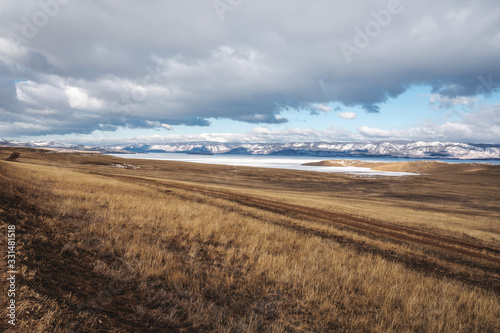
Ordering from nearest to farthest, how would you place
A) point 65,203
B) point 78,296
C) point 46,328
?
point 46,328 < point 78,296 < point 65,203

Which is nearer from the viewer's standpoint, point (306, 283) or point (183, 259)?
point (306, 283)

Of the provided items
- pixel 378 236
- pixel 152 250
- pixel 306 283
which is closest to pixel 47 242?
pixel 152 250

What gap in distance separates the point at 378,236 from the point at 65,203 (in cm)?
1642

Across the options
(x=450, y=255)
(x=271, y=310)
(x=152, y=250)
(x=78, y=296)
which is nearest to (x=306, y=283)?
(x=271, y=310)

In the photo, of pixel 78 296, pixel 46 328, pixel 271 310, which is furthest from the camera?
pixel 271 310

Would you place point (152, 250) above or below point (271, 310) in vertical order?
above

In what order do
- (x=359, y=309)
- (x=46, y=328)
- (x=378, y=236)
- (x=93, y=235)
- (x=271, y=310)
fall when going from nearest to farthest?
(x=46, y=328), (x=271, y=310), (x=359, y=309), (x=93, y=235), (x=378, y=236)

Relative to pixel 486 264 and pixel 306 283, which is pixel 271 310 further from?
pixel 486 264

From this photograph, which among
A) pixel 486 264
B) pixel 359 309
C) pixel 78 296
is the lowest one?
pixel 486 264

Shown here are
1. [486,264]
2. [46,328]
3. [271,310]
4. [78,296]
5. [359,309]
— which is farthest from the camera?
[486,264]

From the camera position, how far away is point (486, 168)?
127 metres

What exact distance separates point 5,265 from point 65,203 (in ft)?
22.6

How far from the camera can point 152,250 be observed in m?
6.70

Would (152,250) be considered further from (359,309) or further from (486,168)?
(486,168)
